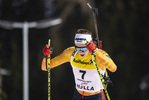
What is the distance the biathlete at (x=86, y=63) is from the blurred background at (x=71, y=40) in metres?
4.10

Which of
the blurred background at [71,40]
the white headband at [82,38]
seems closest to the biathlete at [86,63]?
the white headband at [82,38]

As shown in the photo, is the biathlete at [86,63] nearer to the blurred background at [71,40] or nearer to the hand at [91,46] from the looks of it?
the hand at [91,46]

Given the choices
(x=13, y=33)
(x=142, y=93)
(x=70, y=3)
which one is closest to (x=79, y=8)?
(x=70, y=3)

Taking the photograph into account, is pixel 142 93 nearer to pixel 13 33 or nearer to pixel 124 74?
pixel 124 74

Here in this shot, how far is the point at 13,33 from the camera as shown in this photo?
25.2 feet

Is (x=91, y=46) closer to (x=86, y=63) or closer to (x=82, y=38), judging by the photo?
(x=82, y=38)

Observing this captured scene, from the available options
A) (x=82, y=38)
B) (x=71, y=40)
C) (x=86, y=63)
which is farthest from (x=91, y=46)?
(x=71, y=40)

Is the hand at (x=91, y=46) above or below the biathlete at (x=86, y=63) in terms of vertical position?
above

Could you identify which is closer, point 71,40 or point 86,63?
point 86,63

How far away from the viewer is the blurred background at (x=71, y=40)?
7082 mm

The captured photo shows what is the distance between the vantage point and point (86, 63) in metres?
2.71

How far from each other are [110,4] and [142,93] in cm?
280

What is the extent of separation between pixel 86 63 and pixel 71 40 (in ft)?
14.2

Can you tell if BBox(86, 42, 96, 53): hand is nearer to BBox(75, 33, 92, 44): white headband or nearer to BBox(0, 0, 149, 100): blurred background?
BBox(75, 33, 92, 44): white headband
